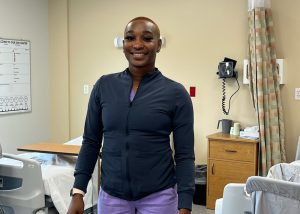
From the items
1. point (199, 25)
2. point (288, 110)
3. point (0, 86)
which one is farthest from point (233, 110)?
point (0, 86)

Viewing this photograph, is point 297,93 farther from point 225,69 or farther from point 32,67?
point 32,67

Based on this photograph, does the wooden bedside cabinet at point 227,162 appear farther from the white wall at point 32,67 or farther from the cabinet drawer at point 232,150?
the white wall at point 32,67

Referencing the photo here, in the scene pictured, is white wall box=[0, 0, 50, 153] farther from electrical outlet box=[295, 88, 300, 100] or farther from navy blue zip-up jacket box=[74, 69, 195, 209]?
navy blue zip-up jacket box=[74, 69, 195, 209]

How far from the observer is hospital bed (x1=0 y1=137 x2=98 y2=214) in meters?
2.48

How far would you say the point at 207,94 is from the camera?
4.35m

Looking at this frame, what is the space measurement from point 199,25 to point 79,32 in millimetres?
1686

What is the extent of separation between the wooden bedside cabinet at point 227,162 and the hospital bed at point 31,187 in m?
1.54

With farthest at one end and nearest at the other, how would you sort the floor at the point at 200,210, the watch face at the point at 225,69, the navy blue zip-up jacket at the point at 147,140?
the watch face at the point at 225,69
the floor at the point at 200,210
the navy blue zip-up jacket at the point at 147,140

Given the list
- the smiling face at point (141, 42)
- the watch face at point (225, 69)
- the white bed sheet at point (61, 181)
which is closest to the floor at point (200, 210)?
the white bed sheet at point (61, 181)

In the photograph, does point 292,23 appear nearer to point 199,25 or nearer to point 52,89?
point 199,25

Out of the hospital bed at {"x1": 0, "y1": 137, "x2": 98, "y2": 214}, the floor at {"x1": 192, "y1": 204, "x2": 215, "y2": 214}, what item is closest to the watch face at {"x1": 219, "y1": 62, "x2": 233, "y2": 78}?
the floor at {"x1": 192, "y1": 204, "x2": 215, "y2": 214}

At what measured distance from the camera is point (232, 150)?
12.2ft

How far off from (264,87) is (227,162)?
80 centimetres

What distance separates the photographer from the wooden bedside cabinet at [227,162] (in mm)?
3662
